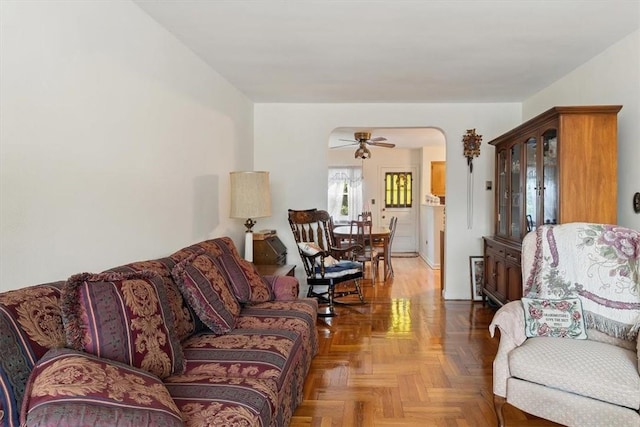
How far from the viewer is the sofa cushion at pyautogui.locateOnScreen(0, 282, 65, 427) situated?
1149 millimetres

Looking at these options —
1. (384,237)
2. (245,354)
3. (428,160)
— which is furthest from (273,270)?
(428,160)

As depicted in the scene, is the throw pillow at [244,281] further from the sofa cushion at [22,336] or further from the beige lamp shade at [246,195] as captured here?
the sofa cushion at [22,336]

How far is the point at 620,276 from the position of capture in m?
2.31

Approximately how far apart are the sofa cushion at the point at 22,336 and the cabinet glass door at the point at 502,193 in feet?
13.0

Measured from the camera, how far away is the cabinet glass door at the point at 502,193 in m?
4.25

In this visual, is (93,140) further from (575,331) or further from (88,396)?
(575,331)

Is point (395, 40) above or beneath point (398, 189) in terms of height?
above

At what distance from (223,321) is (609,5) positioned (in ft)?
9.53

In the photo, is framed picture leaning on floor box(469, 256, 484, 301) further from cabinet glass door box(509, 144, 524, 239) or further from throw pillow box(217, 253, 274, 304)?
throw pillow box(217, 253, 274, 304)

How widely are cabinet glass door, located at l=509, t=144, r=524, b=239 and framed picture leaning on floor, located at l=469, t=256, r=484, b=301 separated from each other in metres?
0.87

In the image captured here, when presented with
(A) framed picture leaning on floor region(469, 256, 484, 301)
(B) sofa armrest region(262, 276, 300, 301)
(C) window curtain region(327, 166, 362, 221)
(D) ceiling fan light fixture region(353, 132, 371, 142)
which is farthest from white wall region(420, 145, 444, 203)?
(B) sofa armrest region(262, 276, 300, 301)

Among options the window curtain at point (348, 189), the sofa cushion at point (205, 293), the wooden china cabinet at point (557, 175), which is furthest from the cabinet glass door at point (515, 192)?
the window curtain at point (348, 189)

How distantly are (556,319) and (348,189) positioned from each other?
6774 millimetres

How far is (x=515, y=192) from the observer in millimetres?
3992
